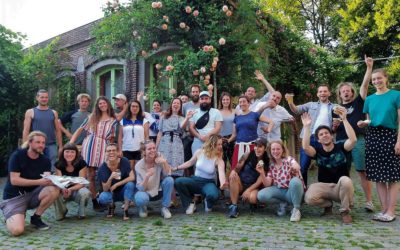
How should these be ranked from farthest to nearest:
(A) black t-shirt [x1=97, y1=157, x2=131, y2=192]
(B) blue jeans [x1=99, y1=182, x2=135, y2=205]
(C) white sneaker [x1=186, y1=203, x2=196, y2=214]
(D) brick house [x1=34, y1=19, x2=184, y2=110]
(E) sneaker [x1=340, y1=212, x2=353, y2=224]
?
(D) brick house [x1=34, y1=19, x2=184, y2=110] < (C) white sneaker [x1=186, y1=203, x2=196, y2=214] < (A) black t-shirt [x1=97, y1=157, x2=131, y2=192] < (B) blue jeans [x1=99, y1=182, x2=135, y2=205] < (E) sneaker [x1=340, y1=212, x2=353, y2=224]

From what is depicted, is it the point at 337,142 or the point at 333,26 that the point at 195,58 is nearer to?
the point at 337,142

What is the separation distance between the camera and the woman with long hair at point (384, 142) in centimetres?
530

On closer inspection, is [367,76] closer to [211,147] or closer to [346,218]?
[346,218]

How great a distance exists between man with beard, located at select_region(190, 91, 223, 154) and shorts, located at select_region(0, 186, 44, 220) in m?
2.46

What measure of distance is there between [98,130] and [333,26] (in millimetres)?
23706

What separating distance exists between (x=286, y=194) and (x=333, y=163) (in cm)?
77

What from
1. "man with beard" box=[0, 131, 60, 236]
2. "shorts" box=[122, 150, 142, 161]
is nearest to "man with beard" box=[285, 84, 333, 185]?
"shorts" box=[122, 150, 142, 161]

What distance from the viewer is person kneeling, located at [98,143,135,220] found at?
19.3ft

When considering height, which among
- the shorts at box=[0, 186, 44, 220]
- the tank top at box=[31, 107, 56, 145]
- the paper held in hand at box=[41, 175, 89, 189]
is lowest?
the shorts at box=[0, 186, 44, 220]

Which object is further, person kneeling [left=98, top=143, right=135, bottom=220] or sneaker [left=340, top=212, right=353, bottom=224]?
person kneeling [left=98, top=143, right=135, bottom=220]

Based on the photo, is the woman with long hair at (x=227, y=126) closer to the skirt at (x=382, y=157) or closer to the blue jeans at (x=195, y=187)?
the blue jeans at (x=195, y=187)

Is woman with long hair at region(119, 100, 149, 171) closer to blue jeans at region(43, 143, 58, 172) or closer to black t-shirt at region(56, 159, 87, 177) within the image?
black t-shirt at region(56, 159, 87, 177)

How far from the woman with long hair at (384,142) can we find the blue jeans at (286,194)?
3.16 ft

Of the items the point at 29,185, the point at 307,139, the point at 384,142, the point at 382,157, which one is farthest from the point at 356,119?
the point at 29,185
